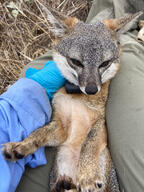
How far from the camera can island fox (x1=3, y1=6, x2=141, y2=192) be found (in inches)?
106

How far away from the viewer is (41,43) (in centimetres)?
511

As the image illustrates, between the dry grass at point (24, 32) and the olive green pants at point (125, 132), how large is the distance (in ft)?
7.09

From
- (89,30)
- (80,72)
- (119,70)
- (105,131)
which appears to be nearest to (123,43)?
(119,70)

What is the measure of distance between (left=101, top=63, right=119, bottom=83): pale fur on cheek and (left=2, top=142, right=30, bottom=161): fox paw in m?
1.13

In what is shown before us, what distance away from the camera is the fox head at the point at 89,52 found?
278 cm

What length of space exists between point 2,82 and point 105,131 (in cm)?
250

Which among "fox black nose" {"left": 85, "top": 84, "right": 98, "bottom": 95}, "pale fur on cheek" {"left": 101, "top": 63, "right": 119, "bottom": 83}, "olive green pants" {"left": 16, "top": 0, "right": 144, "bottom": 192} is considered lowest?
"olive green pants" {"left": 16, "top": 0, "right": 144, "bottom": 192}

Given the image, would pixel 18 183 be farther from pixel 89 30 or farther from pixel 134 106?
pixel 89 30

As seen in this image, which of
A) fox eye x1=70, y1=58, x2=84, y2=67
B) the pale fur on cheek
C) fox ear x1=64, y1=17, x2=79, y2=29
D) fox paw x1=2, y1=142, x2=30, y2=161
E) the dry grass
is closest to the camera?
fox paw x1=2, y1=142, x2=30, y2=161

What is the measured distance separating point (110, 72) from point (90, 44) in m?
0.43

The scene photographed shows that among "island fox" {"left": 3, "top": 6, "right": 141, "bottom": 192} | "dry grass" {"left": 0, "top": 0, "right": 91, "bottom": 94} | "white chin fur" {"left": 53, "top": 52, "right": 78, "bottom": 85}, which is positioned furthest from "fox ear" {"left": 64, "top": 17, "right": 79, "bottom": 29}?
"dry grass" {"left": 0, "top": 0, "right": 91, "bottom": 94}

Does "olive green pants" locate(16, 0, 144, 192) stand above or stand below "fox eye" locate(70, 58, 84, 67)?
below

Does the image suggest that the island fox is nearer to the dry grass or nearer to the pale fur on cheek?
the pale fur on cheek

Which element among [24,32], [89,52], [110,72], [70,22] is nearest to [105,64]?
Answer: [110,72]
